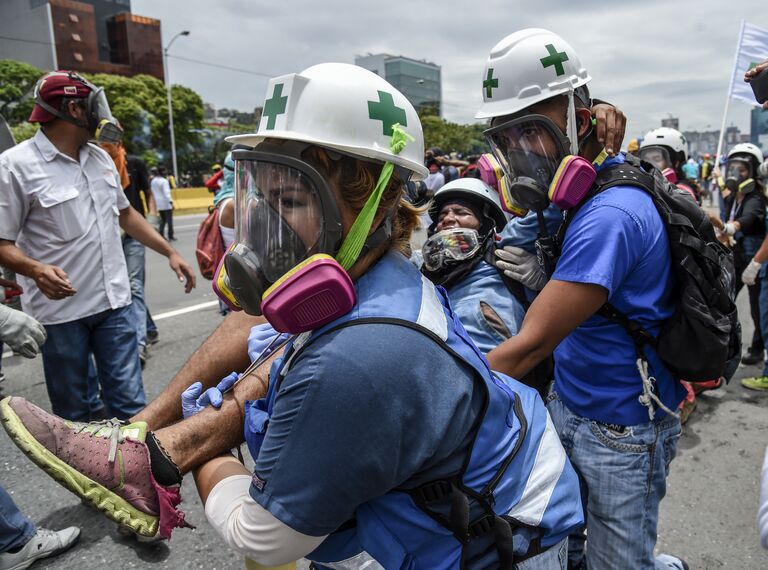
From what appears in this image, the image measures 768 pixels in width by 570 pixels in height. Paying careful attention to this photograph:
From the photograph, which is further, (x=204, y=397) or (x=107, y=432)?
(x=204, y=397)

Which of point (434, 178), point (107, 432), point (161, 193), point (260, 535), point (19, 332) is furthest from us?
point (161, 193)

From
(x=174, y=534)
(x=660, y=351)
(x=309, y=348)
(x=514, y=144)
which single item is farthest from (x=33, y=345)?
(x=660, y=351)

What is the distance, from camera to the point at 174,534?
9.41 feet

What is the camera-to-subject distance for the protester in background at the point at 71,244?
288cm

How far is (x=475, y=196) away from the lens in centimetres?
275

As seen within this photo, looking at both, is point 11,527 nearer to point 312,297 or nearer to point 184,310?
point 312,297

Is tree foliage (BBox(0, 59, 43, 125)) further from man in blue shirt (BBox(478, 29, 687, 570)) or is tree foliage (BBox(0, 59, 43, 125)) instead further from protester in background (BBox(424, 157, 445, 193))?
man in blue shirt (BBox(478, 29, 687, 570))

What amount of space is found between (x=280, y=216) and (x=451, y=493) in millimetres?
666

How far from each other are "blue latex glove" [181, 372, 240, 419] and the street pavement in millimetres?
1461

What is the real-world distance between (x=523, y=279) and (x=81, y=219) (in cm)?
243

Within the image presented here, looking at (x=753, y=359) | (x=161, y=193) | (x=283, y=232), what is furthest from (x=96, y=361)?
(x=161, y=193)

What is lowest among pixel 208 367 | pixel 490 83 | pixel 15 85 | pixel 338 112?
pixel 208 367

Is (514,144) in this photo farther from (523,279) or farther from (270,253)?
(270,253)

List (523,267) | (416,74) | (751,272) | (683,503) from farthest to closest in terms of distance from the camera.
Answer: (416,74) < (751,272) < (683,503) < (523,267)
